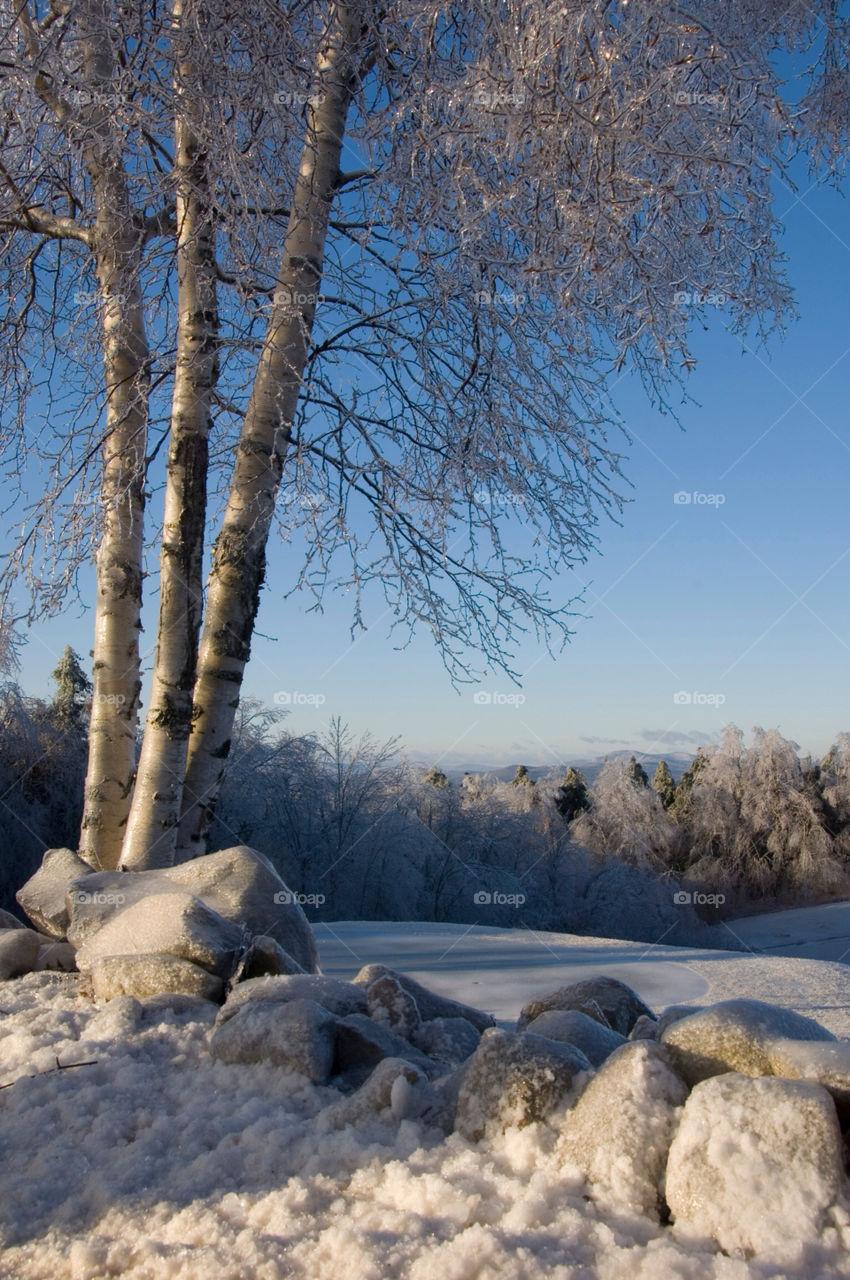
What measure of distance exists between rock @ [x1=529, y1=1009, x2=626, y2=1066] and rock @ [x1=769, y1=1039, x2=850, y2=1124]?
504 mm

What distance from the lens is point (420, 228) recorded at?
13.1ft

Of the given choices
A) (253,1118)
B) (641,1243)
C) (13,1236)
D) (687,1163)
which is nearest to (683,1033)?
(687,1163)

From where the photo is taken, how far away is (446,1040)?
2648 millimetres

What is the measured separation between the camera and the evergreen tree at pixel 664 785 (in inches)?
1054

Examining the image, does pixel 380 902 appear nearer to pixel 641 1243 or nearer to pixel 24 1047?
pixel 24 1047

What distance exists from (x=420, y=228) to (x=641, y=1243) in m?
3.86

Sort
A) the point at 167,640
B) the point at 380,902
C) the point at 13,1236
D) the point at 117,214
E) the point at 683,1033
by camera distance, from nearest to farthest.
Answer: the point at 13,1236 < the point at 683,1033 < the point at 167,640 < the point at 117,214 < the point at 380,902

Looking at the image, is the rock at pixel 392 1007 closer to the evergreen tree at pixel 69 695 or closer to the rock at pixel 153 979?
the rock at pixel 153 979

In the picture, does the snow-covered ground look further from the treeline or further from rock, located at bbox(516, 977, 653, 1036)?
the treeline

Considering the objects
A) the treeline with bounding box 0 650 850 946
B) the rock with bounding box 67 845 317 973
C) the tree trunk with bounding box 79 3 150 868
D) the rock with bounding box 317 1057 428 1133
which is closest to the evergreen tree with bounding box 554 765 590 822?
the treeline with bounding box 0 650 850 946

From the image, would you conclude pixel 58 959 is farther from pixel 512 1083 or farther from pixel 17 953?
pixel 512 1083

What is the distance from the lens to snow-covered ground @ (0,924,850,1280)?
1.37 m

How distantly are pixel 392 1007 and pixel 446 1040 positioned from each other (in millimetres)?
190

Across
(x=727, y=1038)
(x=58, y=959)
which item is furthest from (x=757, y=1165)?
(x=58, y=959)
